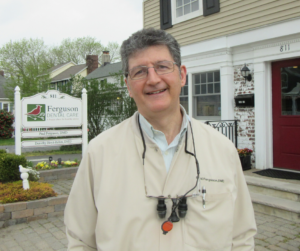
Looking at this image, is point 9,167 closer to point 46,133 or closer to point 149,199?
point 46,133

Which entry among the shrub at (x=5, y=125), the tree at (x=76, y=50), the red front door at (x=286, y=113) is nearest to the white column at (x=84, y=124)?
the red front door at (x=286, y=113)

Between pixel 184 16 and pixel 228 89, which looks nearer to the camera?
pixel 228 89

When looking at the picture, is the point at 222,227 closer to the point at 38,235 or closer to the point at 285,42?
the point at 38,235

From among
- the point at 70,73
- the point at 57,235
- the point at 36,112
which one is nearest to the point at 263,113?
the point at 57,235

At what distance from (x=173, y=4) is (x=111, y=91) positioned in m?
4.60

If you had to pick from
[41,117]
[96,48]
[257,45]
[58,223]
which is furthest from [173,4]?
[96,48]

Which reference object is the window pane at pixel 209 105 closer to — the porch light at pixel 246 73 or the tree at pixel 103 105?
the porch light at pixel 246 73

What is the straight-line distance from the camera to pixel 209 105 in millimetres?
8562

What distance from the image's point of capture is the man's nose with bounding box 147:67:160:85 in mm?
1681

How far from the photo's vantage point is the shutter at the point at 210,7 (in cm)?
798

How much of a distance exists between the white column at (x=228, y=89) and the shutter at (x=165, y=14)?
256cm

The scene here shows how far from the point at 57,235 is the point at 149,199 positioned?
11.1 ft

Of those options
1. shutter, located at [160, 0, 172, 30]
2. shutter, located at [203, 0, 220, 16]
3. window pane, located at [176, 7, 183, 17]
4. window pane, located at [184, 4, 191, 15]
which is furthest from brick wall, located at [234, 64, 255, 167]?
shutter, located at [160, 0, 172, 30]

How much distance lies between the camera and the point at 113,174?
159 cm
